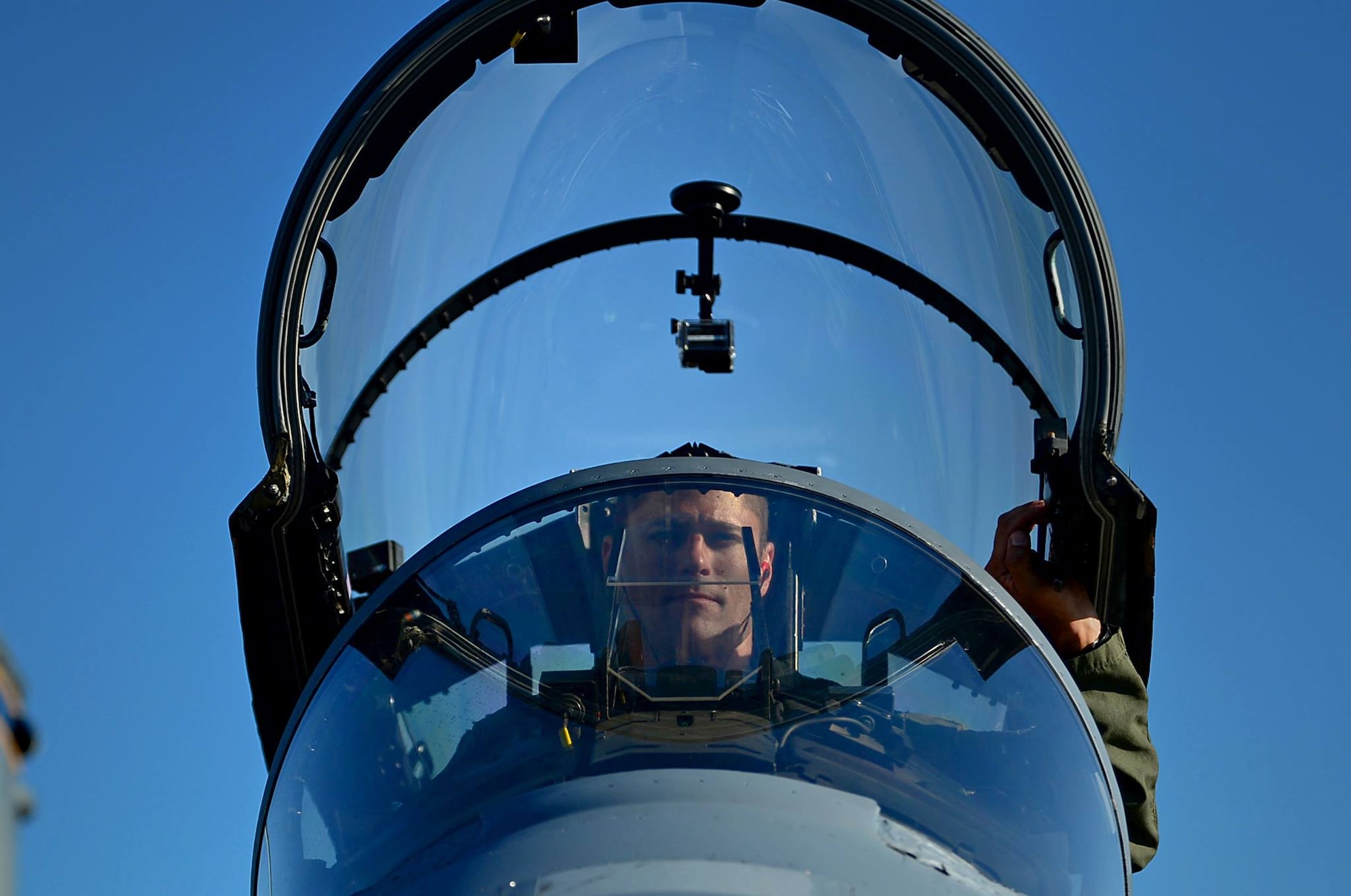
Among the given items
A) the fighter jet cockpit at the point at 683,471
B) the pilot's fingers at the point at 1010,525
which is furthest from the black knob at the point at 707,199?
the pilot's fingers at the point at 1010,525

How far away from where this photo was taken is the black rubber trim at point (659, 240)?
618cm

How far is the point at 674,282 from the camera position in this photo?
670cm

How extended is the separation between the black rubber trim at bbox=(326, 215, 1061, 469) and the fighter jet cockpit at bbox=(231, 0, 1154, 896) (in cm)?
1

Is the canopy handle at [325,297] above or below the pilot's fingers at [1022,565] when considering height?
above

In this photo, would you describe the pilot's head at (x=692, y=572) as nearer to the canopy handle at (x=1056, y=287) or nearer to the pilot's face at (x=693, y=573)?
the pilot's face at (x=693, y=573)

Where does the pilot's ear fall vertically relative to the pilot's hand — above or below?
below

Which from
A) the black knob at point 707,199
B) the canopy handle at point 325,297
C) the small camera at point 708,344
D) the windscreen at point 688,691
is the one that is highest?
the black knob at point 707,199

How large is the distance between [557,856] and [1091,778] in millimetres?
1505

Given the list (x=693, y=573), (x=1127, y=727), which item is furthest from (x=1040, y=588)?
(x=693, y=573)

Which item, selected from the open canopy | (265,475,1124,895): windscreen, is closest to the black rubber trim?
the open canopy

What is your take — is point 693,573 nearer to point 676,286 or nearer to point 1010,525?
point 1010,525

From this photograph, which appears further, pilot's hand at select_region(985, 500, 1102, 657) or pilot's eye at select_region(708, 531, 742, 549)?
pilot's hand at select_region(985, 500, 1102, 657)

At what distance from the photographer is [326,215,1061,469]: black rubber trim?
20.3 ft

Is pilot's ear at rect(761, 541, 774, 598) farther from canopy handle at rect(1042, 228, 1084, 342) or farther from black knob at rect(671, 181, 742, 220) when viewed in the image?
black knob at rect(671, 181, 742, 220)
